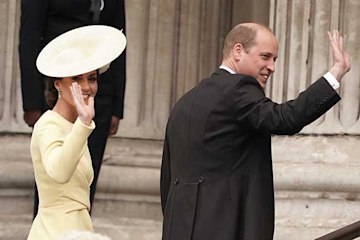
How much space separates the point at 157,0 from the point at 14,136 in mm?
1157

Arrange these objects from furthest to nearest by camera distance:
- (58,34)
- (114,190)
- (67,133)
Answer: (114,190)
(58,34)
(67,133)

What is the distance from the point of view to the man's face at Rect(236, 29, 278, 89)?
568 cm

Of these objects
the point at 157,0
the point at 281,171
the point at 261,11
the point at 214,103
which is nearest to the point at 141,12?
the point at 157,0

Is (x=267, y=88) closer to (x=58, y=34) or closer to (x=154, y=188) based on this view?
(x=154, y=188)

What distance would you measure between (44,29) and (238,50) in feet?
4.44

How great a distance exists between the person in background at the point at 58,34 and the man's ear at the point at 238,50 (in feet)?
3.88

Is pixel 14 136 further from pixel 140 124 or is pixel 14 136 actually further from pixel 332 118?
pixel 332 118

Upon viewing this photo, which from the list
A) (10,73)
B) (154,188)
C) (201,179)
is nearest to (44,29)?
(201,179)

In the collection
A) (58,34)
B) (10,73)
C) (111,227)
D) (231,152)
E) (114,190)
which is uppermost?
(58,34)

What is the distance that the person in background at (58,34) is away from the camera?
22.0 feet

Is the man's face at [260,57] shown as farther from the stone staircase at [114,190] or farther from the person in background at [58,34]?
the stone staircase at [114,190]

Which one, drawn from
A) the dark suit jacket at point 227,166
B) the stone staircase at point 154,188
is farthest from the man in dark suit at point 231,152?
the stone staircase at point 154,188

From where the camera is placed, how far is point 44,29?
6797mm

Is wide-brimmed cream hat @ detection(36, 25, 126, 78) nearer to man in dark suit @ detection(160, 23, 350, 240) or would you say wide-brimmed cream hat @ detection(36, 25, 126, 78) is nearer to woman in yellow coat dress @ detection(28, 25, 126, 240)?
woman in yellow coat dress @ detection(28, 25, 126, 240)
